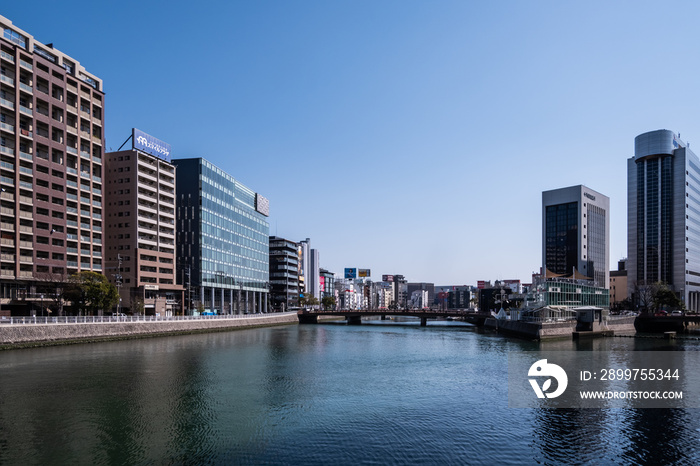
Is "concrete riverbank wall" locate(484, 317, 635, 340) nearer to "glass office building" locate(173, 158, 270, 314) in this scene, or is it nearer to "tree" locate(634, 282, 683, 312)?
"tree" locate(634, 282, 683, 312)

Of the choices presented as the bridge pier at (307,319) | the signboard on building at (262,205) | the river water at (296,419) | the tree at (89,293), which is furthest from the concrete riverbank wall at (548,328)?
the signboard on building at (262,205)

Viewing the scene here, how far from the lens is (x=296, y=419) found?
32906mm

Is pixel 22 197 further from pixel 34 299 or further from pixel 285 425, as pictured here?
pixel 285 425

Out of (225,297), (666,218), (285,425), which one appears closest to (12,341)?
(285,425)

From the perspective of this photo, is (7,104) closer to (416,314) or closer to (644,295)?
(416,314)

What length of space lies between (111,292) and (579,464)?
84.4 metres

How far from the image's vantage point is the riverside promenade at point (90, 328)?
62.9 meters

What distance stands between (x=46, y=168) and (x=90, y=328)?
42.4 m

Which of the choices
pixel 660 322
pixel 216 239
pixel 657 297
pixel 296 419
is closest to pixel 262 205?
pixel 216 239

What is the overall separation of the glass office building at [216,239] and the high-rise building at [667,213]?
494 feet

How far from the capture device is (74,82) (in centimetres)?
10506

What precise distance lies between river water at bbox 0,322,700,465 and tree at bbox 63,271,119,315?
29674mm

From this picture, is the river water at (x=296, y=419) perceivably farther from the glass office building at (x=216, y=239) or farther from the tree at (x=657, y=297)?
the tree at (x=657, y=297)

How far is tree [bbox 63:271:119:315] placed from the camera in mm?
84000
